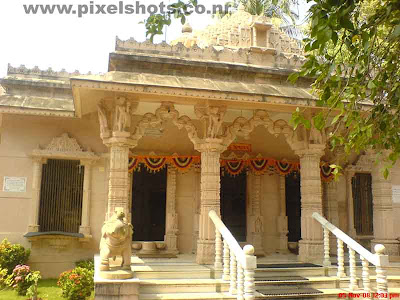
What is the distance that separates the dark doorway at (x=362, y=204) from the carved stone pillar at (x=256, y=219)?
3.46 m

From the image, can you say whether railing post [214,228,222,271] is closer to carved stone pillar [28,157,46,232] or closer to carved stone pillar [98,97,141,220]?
carved stone pillar [98,97,141,220]

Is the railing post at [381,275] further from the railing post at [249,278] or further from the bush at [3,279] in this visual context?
the bush at [3,279]

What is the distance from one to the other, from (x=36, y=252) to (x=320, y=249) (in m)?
7.17

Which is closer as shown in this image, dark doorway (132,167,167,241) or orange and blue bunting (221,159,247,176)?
dark doorway (132,167,167,241)

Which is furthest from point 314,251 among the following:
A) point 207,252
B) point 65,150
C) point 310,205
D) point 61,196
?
point 65,150

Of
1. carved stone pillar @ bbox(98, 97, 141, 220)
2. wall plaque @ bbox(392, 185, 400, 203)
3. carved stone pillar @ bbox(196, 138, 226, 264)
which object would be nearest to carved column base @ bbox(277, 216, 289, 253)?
wall plaque @ bbox(392, 185, 400, 203)

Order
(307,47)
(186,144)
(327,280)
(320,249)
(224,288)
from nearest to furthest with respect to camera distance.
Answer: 1. (307,47)
2. (224,288)
3. (327,280)
4. (320,249)
5. (186,144)

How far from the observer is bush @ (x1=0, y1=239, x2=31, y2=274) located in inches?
391

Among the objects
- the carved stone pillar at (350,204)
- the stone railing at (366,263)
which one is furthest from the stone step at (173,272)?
the carved stone pillar at (350,204)

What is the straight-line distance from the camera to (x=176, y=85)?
29.1 ft

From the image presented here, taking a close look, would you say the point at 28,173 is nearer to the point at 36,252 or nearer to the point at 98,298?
the point at 36,252

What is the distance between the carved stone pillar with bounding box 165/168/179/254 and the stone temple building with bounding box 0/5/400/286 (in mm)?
29

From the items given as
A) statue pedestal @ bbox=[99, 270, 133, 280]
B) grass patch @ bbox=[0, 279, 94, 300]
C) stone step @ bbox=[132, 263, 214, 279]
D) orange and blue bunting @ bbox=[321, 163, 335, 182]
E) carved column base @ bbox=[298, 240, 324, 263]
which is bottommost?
grass patch @ bbox=[0, 279, 94, 300]

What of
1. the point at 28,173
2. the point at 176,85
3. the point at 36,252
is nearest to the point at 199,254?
the point at 176,85
